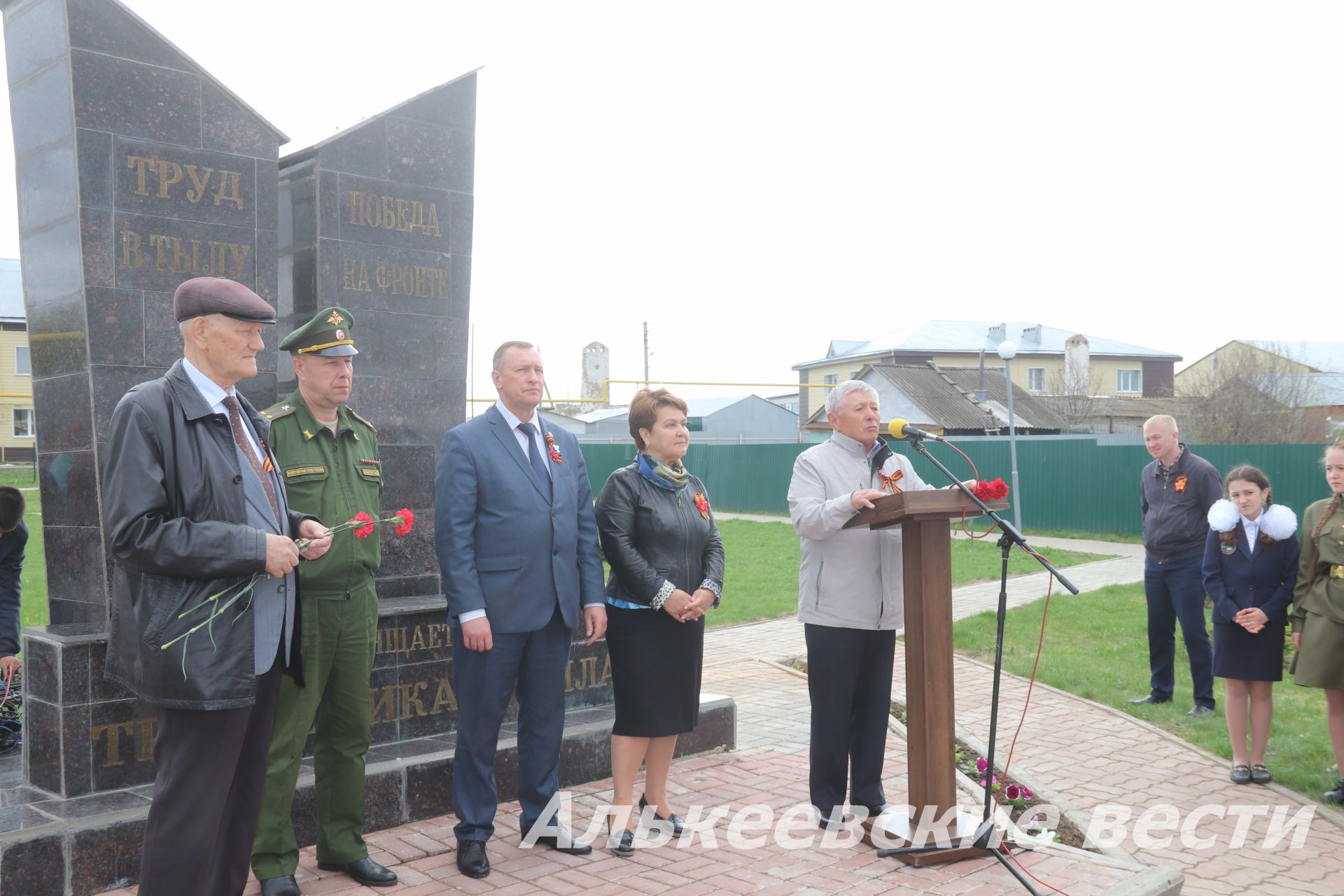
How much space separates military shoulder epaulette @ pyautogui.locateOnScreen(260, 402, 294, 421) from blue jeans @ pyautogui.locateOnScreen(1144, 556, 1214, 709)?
19.7 ft

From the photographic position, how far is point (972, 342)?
2340 inches

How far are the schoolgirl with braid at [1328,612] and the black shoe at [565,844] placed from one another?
3.73 metres

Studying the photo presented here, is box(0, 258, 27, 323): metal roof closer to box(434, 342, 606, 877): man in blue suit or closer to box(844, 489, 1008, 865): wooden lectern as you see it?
box(434, 342, 606, 877): man in blue suit

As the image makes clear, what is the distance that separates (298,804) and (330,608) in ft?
3.15

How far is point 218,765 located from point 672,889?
1899 mm

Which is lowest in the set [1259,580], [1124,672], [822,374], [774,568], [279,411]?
[774,568]

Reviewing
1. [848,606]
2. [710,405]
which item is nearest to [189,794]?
[848,606]

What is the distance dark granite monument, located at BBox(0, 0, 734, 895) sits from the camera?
A: 441 centimetres

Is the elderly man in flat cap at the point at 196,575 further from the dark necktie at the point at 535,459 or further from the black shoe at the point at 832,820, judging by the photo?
the black shoe at the point at 832,820

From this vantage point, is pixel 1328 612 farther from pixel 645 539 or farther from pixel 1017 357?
pixel 1017 357

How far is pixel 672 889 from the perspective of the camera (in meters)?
4.17

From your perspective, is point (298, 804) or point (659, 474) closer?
point (298, 804)

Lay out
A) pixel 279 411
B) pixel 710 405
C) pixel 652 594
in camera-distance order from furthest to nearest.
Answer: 1. pixel 710 405
2. pixel 652 594
3. pixel 279 411

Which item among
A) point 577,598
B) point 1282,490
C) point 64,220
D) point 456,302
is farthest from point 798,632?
point 1282,490
